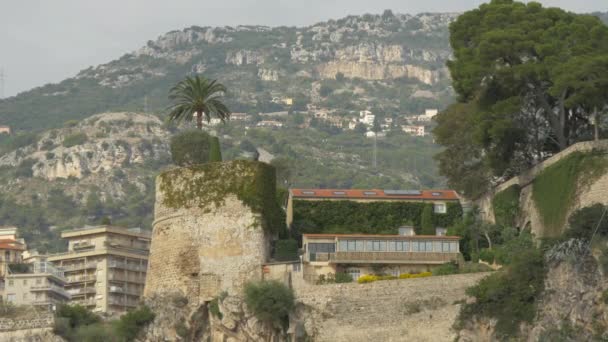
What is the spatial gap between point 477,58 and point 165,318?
21920 millimetres

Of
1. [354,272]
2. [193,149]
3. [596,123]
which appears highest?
[193,149]

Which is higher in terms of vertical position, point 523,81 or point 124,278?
point 523,81

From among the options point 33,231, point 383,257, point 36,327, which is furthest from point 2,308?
point 33,231

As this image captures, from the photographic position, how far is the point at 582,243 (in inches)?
2931

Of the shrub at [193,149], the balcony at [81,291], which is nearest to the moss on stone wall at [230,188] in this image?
the shrub at [193,149]

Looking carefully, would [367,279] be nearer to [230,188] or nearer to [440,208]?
[230,188]

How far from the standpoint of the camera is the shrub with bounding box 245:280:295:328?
8025 cm

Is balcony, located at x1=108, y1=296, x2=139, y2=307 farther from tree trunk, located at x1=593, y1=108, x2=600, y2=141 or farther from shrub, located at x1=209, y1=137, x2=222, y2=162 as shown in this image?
tree trunk, located at x1=593, y1=108, x2=600, y2=141

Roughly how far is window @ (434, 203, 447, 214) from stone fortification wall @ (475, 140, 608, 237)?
195 cm

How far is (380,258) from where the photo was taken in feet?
275

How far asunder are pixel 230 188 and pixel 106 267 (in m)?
46.4

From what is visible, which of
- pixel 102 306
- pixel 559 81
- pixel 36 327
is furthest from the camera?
pixel 102 306

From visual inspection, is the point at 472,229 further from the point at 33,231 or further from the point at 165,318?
the point at 33,231

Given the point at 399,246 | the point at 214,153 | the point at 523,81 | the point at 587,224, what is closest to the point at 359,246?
the point at 399,246
